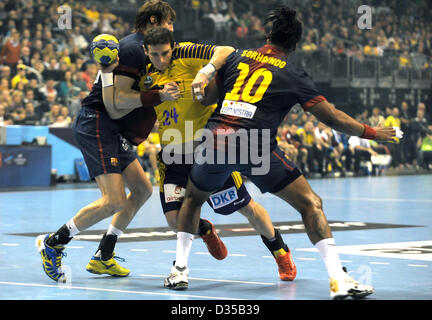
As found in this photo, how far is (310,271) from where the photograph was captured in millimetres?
7781

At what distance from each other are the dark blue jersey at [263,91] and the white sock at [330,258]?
86cm

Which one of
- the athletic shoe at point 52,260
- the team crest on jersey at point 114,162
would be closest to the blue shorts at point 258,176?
the team crest on jersey at point 114,162

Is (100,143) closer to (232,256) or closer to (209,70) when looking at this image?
(209,70)

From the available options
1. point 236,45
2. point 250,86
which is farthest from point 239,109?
point 236,45

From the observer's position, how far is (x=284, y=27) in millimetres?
6582

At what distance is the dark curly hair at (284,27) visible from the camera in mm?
6539

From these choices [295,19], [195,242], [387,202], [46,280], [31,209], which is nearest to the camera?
[295,19]

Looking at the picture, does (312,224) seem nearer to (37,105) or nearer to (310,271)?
(310,271)

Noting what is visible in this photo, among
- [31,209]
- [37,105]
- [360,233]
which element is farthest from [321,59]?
[360,233]

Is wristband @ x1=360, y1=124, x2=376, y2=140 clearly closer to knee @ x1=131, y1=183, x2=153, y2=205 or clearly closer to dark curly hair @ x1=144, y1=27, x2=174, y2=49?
dark curly hair @ x1=144, y1=27, x2=174, y2=49

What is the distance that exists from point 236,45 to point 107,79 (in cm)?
2151

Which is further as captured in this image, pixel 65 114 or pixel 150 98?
pixel 65 114

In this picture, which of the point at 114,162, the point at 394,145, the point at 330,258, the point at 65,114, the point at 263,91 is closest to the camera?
the point at 330,258

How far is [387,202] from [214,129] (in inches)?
381
